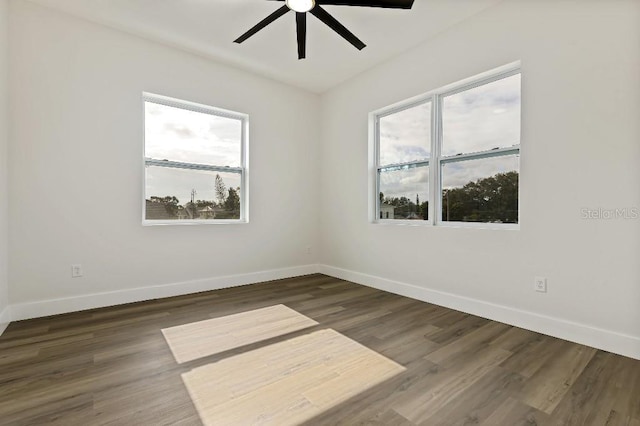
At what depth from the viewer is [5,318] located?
2.76 metres

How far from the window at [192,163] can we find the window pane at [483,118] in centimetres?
269

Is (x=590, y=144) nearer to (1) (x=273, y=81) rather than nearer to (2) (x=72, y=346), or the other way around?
(1) (x=273, y=81)

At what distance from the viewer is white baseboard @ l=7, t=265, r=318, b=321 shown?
9.75ft

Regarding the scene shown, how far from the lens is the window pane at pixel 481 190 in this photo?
298cm

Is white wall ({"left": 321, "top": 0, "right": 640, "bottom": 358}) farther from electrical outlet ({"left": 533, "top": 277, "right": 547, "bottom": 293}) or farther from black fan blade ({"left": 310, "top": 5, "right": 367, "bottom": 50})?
black fan blade ({"left": 310, "top": 5, "right": 367, "bottom": 50})

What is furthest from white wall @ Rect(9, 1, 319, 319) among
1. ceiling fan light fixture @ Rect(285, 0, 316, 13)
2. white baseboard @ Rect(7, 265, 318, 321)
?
ceiling fan light fixture @ Rect(285, 0, 316, 13)

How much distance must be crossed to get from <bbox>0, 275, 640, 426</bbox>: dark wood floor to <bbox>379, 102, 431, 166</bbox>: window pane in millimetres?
1891

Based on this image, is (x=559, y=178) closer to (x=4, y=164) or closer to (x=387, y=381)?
(x=387, y=381)

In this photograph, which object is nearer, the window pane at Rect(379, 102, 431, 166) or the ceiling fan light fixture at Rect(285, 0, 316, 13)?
the ceiling fan light fixture at Rect(285, 0, 316, 13)

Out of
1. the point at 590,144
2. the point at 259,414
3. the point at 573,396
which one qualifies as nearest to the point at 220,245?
the point at 259,414

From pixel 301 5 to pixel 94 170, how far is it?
263 cm

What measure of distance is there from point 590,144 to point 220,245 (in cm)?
392

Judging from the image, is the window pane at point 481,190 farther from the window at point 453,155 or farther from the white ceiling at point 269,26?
the white ceiling at point 269,26

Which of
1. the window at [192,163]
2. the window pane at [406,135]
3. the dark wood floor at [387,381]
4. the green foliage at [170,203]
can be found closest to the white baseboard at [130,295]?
the dark wood floor at [387,381]
